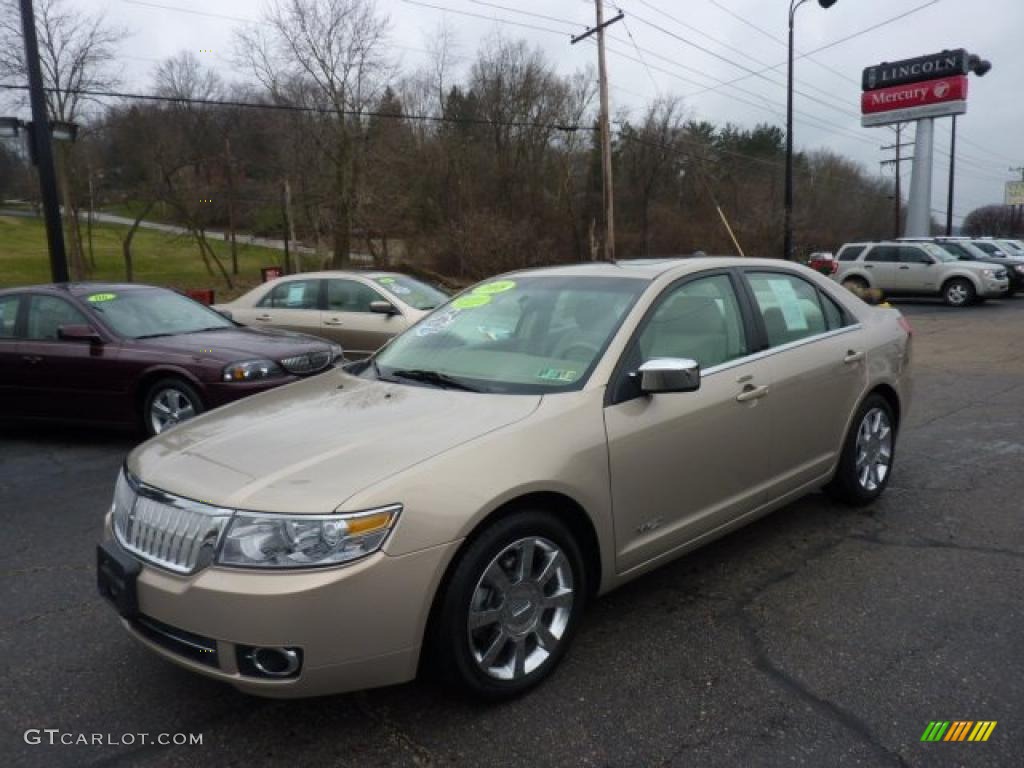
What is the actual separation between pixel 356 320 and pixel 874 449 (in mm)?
6165

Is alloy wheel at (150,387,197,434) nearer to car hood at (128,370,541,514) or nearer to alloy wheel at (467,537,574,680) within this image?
car hood at (128,370,541,514)

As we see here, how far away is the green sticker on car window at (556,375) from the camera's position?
3211 millimetres

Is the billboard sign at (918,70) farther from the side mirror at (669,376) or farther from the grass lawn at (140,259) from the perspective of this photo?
the side mirror at (669,376)

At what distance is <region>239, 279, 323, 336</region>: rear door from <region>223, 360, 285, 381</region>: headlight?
293cm

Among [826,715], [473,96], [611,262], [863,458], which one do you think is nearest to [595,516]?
[826,715]

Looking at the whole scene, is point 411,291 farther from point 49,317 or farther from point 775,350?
point 775,350

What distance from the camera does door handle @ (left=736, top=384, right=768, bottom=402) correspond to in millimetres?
3646

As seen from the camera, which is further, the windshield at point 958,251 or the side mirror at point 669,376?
the windshield at point 958,251

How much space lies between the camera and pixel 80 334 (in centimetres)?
Result: 677

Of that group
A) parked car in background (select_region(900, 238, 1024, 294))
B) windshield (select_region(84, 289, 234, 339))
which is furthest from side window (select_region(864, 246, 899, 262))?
windshield (select_region(84, 289, 234, 339))

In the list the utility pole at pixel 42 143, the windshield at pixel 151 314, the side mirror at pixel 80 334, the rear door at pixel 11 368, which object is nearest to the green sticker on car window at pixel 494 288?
the windshield at pixel 151 314

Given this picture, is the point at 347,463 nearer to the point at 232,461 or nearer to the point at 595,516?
the point at 232,461

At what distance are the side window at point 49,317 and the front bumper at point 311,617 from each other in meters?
5.52

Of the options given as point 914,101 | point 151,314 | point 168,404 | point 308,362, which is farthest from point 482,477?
point 914,101
